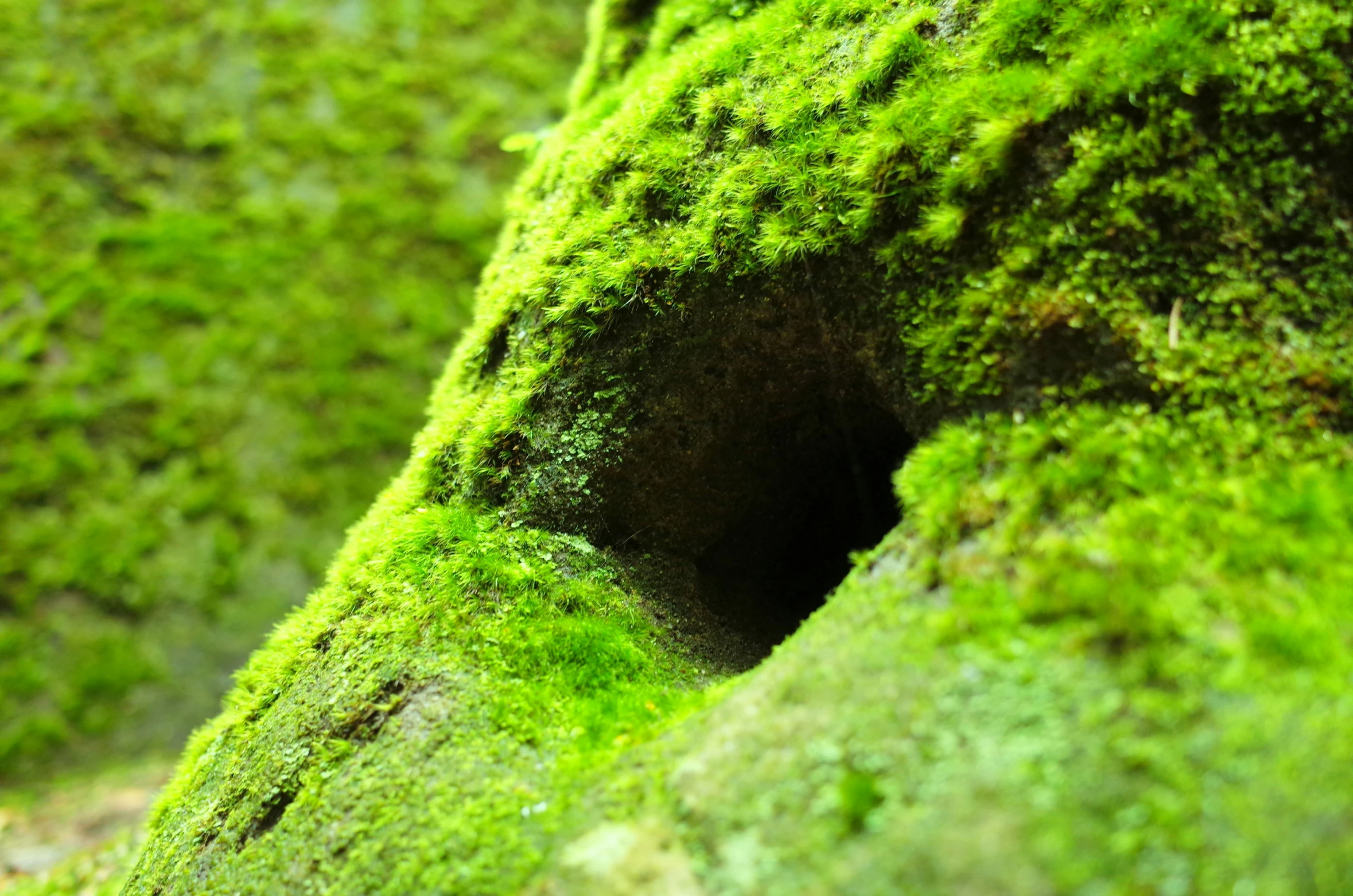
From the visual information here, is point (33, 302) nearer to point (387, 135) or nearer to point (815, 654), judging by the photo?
point (387, 135)

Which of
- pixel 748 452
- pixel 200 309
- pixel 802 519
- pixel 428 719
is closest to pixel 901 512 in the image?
pixel 748 452

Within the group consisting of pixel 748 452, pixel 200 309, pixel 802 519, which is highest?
pixel 200 309

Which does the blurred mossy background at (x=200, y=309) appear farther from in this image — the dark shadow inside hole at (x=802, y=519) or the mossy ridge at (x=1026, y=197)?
the dark shadow inside hole at (x=802, y=519)

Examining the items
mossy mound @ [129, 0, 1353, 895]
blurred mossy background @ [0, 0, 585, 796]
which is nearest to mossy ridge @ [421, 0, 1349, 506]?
mossy mound @ [129, 0, 1353, 895]

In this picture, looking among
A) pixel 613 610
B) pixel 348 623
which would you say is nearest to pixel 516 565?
pixel 613 610

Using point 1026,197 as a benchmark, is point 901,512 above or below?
below

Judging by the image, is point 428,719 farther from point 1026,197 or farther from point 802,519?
point 1026,197

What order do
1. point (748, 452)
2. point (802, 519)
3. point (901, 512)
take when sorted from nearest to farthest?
point (901, 512) → point (748, 452) → point (802, 519)
